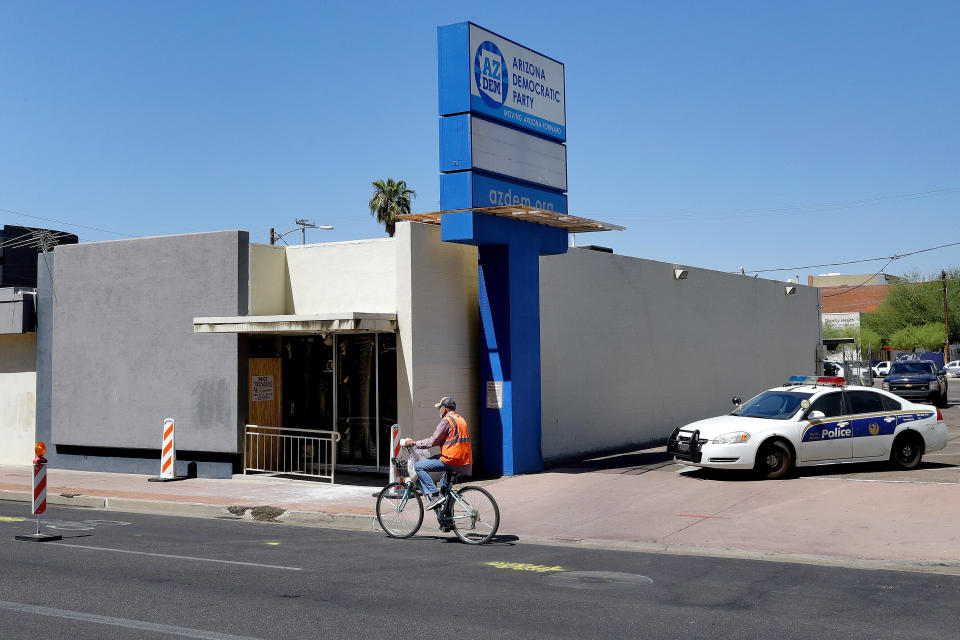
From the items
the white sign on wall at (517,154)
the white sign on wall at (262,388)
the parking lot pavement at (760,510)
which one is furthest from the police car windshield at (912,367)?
the white sign on wall at (262,388)

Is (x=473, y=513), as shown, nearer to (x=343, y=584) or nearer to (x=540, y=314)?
(x=343, y=584)

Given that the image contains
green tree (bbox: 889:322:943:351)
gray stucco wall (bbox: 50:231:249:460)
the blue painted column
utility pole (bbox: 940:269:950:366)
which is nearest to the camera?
the blue painted column

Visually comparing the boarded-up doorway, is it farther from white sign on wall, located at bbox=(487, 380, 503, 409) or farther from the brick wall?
the brick wall

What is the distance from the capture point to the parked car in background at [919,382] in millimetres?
31016

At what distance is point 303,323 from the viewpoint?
1498cm

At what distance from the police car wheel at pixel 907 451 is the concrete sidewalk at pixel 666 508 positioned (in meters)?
0.45

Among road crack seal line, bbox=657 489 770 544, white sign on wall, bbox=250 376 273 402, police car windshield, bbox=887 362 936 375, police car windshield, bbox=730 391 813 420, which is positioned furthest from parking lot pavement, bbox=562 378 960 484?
police car windshield, bbox=887 362 936 375

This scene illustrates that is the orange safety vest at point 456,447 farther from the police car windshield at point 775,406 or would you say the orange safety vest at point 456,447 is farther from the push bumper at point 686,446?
the police car windshield at point 775,406

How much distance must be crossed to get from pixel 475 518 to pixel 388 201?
3898 centimetres

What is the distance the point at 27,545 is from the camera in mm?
10625

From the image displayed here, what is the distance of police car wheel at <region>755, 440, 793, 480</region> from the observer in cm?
1443

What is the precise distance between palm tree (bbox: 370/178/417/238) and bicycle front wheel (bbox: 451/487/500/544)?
38230 millimetres

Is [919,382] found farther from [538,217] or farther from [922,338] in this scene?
[922,338]

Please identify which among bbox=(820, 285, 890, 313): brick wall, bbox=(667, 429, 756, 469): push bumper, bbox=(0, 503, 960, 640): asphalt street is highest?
bbox=(820, 285, 890, 313): brick wall
